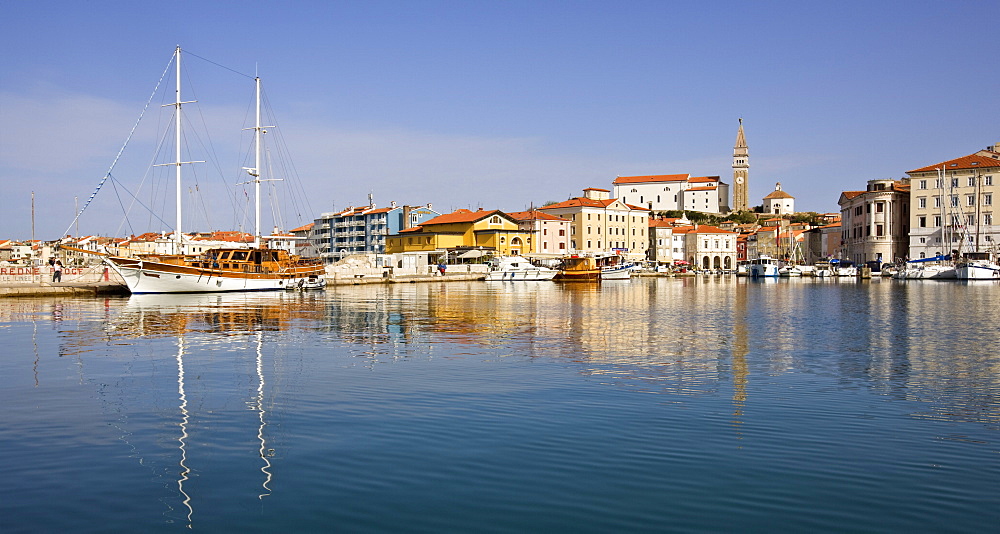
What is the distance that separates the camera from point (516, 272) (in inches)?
2992

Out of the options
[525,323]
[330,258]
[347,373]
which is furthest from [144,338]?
[330,258]

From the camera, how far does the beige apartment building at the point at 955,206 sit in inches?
3489

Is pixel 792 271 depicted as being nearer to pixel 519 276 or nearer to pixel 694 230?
pixel 694 230

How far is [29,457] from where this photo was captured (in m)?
8.52

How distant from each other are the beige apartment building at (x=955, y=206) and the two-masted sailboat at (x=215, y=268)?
237 ft

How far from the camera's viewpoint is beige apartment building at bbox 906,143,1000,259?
88625mm

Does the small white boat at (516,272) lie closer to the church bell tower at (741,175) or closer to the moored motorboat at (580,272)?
the moored motorboat at (580,272)

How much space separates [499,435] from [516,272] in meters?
66.5

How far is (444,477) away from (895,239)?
103547mm

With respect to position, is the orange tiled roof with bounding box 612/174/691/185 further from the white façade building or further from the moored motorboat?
the moored motorboat

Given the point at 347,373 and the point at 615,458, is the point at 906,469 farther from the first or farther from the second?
the point at 347,373

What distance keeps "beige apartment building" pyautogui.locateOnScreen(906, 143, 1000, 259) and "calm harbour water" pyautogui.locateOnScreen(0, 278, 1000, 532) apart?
7916 centimetres

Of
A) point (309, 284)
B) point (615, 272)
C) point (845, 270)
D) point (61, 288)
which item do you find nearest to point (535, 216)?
point (615, 272)

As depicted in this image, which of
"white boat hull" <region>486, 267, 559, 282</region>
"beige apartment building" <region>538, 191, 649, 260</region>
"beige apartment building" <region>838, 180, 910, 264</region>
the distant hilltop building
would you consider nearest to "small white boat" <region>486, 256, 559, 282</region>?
"white boat hull" <region>486, 267, 559, 282</region>
